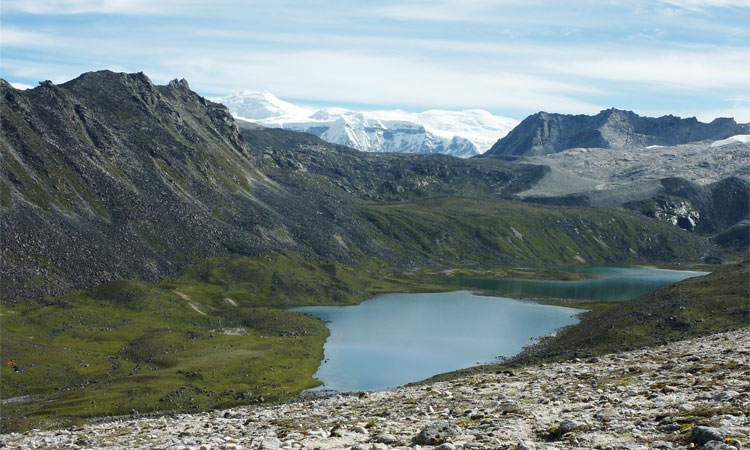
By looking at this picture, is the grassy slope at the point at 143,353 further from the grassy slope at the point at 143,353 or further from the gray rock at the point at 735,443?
the gray rock at the point at 735,443

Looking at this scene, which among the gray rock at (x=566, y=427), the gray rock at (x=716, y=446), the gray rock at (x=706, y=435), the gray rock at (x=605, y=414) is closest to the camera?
the gray rock at (x=716, y=446)

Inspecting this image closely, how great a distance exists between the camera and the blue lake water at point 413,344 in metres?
128

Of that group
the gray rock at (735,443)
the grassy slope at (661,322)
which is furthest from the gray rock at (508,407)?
the grassy slope at (661,322)

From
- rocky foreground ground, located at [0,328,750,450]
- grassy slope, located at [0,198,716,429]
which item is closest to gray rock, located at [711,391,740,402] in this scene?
rocky foreground ground, located at [0,328,750,450]

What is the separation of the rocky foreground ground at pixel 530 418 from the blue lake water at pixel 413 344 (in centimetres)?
6330

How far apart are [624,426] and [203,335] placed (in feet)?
467

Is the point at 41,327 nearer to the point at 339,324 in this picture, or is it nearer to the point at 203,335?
the point at 203,335

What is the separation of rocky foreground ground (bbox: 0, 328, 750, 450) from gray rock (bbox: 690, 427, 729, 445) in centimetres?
4

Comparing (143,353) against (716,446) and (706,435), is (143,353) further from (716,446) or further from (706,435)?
(716,446)

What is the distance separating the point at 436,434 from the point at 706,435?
1299 cm

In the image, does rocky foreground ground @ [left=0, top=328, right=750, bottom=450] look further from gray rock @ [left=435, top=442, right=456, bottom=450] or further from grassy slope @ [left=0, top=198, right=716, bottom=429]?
grassy slope @ [left=0, top=198, right=716, bottom=429]

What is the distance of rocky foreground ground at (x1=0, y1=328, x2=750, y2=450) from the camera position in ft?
96.3

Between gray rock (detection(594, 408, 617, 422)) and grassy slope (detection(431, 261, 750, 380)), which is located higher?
gray rock (detection(594, 408, 617, 422))

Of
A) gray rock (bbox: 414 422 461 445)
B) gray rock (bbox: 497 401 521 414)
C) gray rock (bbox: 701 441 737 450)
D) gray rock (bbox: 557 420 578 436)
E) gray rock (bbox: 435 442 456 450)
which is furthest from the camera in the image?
gray rock (bbox: 497 401 521 414)
